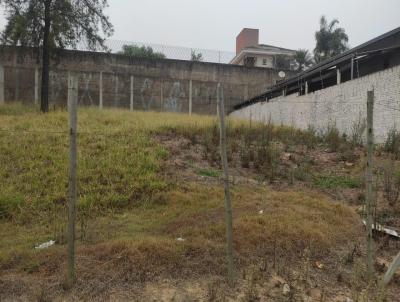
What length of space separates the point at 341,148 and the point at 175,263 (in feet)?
23.3

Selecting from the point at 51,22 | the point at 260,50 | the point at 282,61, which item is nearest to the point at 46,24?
the point at 51,22

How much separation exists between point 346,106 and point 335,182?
4.81m

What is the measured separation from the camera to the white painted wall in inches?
391

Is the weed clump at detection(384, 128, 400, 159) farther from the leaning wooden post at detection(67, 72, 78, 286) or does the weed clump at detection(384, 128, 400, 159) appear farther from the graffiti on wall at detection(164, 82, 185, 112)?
the graffiti on wall at detection(164, 82, 185, 112)

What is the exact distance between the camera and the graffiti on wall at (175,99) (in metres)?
21.0

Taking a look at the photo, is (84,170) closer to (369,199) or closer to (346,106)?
(369,199)

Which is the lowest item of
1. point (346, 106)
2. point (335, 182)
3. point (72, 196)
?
point (335, 182)

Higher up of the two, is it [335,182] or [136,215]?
[335,182]

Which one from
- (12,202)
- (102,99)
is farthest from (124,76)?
(12,202)

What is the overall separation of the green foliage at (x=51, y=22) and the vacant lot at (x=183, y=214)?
509 cm

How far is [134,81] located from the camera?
20.6 m

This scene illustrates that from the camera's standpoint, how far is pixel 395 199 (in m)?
6.31

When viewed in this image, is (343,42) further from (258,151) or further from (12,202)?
(12,202)

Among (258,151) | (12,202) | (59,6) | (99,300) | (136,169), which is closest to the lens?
(99,300)
